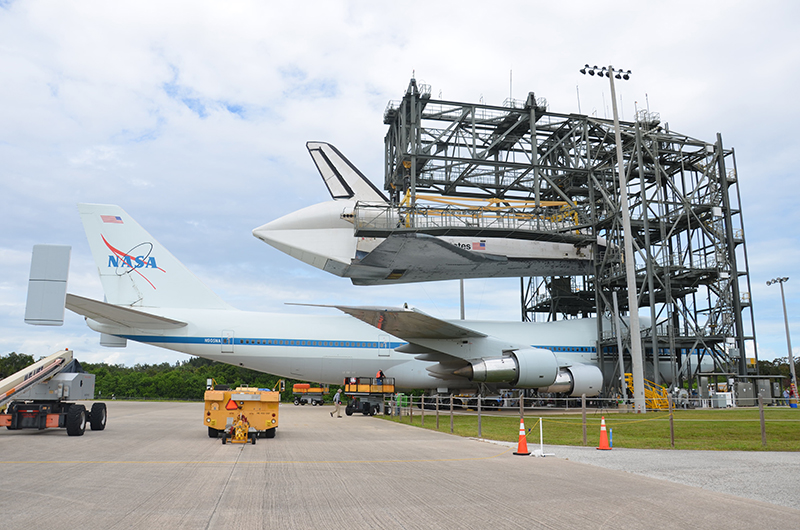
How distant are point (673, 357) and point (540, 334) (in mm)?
5694

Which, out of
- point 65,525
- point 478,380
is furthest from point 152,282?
point 65,525

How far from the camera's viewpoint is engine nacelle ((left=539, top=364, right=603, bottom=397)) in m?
23.0

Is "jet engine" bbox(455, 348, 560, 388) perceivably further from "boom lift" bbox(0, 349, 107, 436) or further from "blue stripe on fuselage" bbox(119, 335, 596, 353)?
"boom lift" bbox(0, 349, 107, 436)

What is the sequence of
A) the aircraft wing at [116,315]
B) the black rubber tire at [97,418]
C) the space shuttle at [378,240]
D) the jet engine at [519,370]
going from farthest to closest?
1. the space shuttle at [378,240]
2. the jet engine at [519,370]
3. the aircraft wing at [116,315]
4. the black rubber tire at [97,418]

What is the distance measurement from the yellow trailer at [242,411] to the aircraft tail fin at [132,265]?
41.1 ft

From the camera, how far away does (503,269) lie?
31562mm

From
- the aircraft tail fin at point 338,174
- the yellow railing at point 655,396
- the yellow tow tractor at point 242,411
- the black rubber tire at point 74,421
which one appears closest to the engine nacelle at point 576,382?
the yellow railing at point 655,396

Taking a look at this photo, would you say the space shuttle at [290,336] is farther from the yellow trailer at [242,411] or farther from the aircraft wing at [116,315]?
A: the yellow trailer at [242,411]

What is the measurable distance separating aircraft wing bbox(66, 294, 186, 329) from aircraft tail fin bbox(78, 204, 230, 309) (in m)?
1.45

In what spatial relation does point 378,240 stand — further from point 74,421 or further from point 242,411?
point 74,421

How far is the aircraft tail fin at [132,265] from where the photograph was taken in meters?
22.3

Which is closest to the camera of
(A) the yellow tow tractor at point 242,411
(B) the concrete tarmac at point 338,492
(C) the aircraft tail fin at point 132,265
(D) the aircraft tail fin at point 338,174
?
(B) the concrete tarmac at point 338,492

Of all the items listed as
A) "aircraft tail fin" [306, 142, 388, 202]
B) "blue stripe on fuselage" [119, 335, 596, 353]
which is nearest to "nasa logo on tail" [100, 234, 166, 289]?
"blue stripe on fuselage" [119, 335, 596, 353]

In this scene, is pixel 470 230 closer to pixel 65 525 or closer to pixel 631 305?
pixel 631 305
